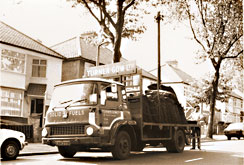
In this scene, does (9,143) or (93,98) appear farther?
(9,143)

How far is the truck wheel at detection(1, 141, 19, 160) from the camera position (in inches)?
413

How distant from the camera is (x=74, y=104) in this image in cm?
1064

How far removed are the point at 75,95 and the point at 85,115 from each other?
85 cm

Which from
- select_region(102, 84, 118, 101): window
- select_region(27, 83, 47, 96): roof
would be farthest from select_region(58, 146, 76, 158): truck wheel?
select_region(27, 83, 47, 96): roof

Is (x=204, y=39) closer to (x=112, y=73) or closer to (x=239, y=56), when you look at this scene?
(x=239, y=56)

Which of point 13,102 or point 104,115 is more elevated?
point 13,102

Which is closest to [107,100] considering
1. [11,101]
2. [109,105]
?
[109,105]

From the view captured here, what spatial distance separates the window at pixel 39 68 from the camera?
31.5 m

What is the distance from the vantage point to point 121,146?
433 inches

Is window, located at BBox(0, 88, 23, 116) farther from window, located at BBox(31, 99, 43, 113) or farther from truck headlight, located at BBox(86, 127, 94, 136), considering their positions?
truck headlight, located at BBox(86, 127, 94, 136)

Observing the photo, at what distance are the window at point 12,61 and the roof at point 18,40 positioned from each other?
2.61 ft

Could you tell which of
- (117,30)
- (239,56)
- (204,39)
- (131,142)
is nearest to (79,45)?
(204,39)

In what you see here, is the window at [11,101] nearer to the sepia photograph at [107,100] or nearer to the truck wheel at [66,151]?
the sepia photograph at [107,100]

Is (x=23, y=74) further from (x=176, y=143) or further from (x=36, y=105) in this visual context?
(x=176, y=143)
